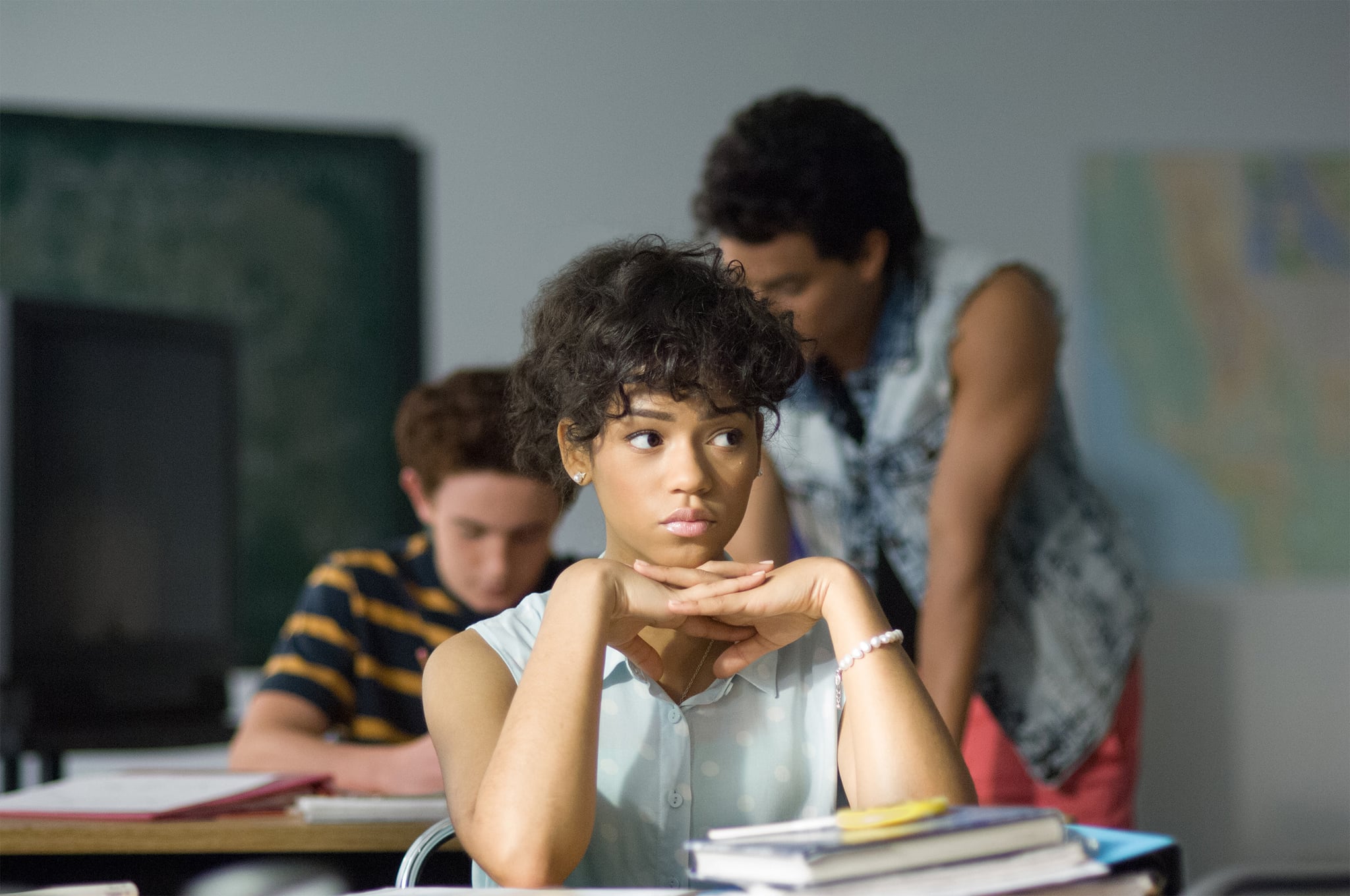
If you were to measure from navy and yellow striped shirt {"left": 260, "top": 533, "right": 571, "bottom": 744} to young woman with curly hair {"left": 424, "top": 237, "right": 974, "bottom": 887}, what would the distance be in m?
0.93

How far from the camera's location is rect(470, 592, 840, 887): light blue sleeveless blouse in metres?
1.05

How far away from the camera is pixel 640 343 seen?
3.44ft

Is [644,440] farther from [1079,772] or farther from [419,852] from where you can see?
[1079,772]

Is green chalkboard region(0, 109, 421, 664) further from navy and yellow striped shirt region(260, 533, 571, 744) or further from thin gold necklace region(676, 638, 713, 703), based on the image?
thin gold necklace region(676, 638, 713, 703)

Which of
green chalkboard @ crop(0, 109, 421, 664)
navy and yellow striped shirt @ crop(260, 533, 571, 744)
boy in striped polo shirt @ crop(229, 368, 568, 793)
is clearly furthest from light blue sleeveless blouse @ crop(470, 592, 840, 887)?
green chalkboard @ crop(0, 109, 421, 664)

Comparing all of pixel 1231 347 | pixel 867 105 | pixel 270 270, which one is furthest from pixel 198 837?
pixel 1231 347

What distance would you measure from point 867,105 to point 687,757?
2393mm

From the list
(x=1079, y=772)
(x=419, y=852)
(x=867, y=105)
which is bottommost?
(x=1079, y=772)

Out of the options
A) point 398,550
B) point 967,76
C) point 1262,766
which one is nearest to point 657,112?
point 967,76

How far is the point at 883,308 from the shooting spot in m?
1.75

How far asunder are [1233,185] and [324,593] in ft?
7.98

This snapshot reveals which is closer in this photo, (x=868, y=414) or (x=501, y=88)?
(x=868, y=414)

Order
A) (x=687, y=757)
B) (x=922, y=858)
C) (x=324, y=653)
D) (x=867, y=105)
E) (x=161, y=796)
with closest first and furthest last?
(x=922, y=858), (x=687, y=757), (x=161, y=796), (x=324, y=653), (x=867, y=105)

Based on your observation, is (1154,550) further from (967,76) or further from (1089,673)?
(1089,673)
